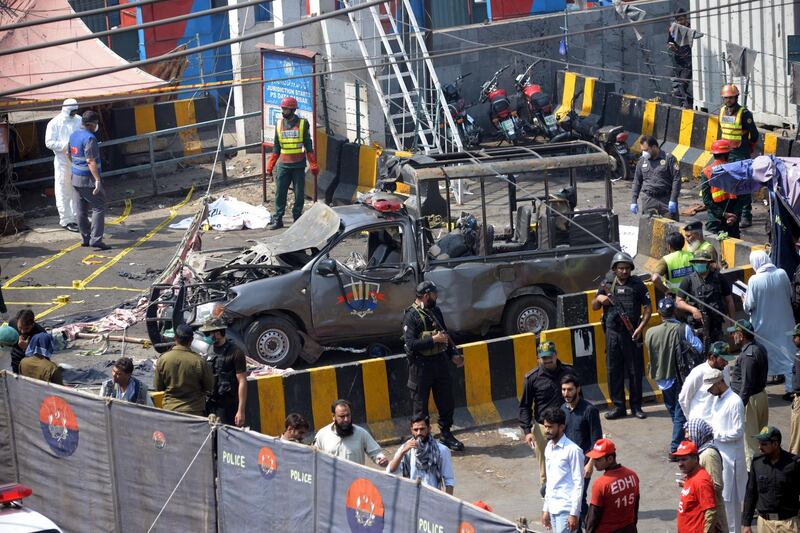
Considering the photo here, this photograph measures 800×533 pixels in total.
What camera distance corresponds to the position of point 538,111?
2450cm

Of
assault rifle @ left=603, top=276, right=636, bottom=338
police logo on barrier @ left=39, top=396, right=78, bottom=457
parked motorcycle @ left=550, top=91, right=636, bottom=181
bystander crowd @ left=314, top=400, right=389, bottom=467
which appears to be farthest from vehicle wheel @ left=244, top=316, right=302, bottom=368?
parked motorcycle @ left=550, top=91, right=636, bottom=181

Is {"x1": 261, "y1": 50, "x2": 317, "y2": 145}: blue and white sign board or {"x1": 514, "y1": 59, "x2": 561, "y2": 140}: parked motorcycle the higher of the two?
{"x1": 261, "y1": 50, "x2": 317, "y2": 145}: blue and white sign board

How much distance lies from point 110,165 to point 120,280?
602 centimetres

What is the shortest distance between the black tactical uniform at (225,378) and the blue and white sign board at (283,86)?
10316 mm

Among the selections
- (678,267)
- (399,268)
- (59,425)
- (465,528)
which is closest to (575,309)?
(678,267)

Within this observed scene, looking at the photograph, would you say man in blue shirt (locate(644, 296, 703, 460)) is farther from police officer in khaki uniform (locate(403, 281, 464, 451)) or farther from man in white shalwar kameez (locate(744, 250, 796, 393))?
police officer in khaki uniform (locate(403, 281, 464, 451))

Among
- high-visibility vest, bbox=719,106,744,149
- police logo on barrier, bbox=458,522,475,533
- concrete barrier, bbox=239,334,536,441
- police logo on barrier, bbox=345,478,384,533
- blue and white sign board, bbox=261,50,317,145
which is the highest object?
blue and white sign board, bbox=261,50,317,145

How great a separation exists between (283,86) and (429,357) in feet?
35.3

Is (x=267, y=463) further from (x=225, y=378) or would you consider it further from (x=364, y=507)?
(x=225, y=378)

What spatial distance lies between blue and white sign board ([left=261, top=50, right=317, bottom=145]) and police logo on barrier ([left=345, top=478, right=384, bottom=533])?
43.6ft

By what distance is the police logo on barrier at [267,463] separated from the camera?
9094 mm

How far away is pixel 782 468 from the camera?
29.1 feet

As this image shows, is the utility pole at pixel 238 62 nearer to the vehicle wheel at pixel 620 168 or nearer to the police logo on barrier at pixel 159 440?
the vehicle wheel at pixel 620 168

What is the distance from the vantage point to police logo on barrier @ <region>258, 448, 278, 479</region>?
9.09 metres
